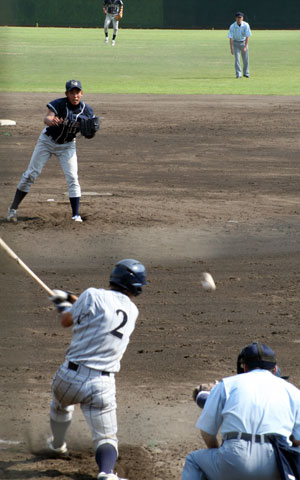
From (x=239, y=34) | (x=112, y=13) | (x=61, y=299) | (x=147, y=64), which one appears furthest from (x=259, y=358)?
(x=112, y=13)

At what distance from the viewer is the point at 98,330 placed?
561 centimetres

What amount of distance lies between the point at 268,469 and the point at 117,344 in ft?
4.57

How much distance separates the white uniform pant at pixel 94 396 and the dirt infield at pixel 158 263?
43 cm

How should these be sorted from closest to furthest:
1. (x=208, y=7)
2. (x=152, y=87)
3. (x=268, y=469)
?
(x=268, y=469)
(x=152, y=87)
(x=208, y=7)

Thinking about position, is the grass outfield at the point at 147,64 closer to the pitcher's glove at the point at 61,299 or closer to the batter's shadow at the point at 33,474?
the pitcher's glove at the point at 61,299

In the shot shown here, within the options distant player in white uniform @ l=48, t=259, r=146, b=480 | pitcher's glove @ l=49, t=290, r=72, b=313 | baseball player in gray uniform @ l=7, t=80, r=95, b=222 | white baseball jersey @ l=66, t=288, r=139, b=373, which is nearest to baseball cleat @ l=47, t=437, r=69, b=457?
distant player in white uniform @ l=48, t=259, r=146, b=480

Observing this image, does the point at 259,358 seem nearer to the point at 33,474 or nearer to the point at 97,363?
the point at 97,363


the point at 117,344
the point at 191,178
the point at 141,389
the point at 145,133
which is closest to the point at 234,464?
the point at 117,344

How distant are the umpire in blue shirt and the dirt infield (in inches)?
44.4

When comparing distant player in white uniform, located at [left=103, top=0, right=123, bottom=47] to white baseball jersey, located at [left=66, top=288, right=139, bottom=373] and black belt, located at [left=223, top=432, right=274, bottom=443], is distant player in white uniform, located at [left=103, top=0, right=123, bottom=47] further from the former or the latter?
black belt, located at [left=223, top=432, right=274, bottom=443]

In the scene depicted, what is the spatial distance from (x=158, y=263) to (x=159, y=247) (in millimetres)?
688

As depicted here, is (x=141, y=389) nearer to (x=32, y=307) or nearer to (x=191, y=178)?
(x=32, y=307)

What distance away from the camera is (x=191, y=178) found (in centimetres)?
1617

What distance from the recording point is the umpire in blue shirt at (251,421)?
476 centimetres
